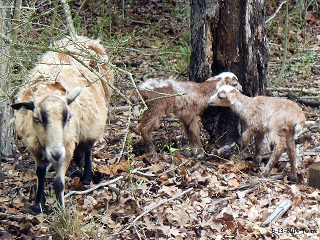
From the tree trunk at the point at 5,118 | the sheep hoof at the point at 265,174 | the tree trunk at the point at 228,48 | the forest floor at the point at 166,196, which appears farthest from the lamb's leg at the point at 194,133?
the tree trunk at the point at 5,118

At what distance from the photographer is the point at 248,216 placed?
6629 millimetres

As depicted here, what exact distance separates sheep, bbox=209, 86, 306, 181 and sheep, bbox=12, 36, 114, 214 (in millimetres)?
1636

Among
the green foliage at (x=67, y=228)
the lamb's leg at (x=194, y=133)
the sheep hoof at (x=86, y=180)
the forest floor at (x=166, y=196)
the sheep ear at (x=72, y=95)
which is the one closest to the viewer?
the green foliage at (x=67, y=228)

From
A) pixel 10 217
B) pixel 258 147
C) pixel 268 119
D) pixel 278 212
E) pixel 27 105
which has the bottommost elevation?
pixel 10 217

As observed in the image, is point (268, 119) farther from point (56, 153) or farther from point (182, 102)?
point (56, 153)

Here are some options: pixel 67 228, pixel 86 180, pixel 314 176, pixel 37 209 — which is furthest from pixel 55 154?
pixel 314 176

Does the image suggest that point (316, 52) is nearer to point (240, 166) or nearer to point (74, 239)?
point (240, 166)

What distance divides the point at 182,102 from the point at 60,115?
2.07 m

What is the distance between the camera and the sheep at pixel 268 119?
7.47 m

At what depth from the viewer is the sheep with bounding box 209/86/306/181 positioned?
7473 mm

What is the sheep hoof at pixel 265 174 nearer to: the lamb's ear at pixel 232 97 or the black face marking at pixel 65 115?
the lamb's ear at pixel 232 97

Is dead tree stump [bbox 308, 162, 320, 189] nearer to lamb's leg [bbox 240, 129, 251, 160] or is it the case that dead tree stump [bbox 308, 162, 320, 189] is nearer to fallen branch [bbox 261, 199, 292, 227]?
fallen branch [bbox 261, 199, 292, 227]

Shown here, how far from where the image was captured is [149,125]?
26.6ft

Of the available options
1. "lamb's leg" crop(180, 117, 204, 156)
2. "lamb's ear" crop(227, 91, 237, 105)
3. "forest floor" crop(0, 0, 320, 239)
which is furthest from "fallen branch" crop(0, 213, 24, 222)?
"lamb's ear" crop(227, 91, 237, 105)
